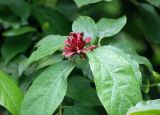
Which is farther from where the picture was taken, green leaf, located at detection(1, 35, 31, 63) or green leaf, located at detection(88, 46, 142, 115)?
green leaf, located at detection(1, 35, 31, 63)

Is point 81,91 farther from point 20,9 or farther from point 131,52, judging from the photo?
point 20,9

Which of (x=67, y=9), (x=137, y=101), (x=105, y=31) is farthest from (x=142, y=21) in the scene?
(x=137, y=101)

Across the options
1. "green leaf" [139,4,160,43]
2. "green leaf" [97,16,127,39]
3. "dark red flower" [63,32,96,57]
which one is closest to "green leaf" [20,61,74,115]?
"dark red flower" [63,32,96,57]

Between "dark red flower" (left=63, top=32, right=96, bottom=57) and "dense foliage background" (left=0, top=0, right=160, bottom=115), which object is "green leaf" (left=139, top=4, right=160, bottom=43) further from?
"dark red flower" (left=63, top=32, right=96, bottom=57)

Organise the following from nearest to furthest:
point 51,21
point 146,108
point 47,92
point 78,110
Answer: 1. point 146,108
2. point 47,92
3. point 78,110
4. point 51,21

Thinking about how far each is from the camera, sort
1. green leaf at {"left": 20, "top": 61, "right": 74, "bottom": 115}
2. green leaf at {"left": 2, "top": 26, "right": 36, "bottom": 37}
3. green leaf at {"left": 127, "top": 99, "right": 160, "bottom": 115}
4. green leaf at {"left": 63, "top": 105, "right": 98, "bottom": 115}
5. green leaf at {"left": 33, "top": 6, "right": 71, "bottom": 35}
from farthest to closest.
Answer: green leaf at {"left": 33, "top": 6, "right": 71, "bottom": 35}, green leaf at {"left": 2, "top": 26, "right": 36, "bottom": 37}, green leaf at {"left": 63, "top": 105, "right": 98, "bottom": 115}, green leaf at {"left": 20, "top": 61, "right": 74, "bottom": 115}, green leaf at {"left": 127, "top": 99, "right": 160, "bottom": 115}

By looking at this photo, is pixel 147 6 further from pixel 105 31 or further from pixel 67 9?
pixel 105 31

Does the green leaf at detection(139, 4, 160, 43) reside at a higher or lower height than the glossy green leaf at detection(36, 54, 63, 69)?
lower

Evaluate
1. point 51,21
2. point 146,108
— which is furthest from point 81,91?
point 51,21
